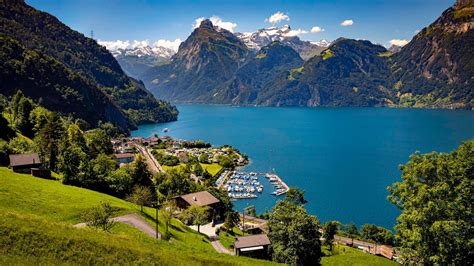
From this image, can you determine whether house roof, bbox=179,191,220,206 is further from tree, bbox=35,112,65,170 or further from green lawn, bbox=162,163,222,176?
green lawn, bbox=162,163,222,176

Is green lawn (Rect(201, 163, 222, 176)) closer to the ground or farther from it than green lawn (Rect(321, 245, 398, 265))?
closer to the ground

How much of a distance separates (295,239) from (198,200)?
1084 inches

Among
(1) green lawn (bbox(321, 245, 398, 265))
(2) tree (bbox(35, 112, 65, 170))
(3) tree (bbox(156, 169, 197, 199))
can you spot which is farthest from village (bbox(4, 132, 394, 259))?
(1) green lawn (bbox(321, 245, 398, 265))

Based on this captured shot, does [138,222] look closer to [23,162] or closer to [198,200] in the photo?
[23,162]

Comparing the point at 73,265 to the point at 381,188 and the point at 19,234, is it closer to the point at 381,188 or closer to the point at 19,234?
the point at 19,234

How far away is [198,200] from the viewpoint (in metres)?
57.9

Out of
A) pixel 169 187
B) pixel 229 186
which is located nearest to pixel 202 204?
pixel 169 187

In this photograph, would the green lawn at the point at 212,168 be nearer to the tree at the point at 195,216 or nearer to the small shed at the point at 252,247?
the tree at the point at 195,216

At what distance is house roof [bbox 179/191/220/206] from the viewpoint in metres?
57.1

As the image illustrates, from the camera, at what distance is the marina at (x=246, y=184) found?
89250 millimetres

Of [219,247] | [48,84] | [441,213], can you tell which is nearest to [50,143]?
[219,247]

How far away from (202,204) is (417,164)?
128 feet

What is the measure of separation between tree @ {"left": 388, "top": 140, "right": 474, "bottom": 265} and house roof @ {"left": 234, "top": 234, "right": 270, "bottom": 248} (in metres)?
19.7

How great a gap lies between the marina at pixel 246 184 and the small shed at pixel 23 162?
48061mm
